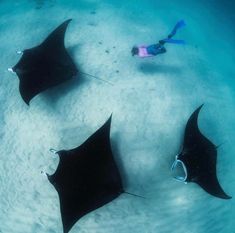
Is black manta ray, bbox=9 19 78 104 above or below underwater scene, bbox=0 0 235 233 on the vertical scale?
above

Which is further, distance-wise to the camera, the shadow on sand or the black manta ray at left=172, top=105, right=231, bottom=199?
the shadow on sand

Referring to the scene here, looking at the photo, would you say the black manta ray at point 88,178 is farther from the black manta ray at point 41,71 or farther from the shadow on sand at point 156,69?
the shadow on sand at point 156,69

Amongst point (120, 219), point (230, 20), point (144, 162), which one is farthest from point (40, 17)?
point (230, 20)

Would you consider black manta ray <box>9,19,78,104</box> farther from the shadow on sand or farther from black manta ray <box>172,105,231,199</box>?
black manta ray <box>172,105,231,199</box>

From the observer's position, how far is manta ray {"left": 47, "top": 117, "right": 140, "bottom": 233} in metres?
3.06

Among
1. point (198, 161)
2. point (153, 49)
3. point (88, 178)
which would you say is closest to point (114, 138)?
point (88, 178)

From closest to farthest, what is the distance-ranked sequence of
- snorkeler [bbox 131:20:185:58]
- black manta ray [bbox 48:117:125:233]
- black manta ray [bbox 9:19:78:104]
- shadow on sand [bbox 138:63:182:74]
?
1. black manta ray [bbox 48:117:125:233]
2. black manta ray [bbox 9:19:78:104]
3. snorkeler [bbox 131:20:185:58]
4. shadow on sand [bbox 138:63:182:74]

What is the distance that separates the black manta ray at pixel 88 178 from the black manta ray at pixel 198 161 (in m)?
0.91

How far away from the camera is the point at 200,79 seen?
4.69m

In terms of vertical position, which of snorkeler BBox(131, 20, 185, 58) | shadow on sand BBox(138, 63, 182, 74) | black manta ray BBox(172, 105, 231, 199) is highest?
snorkeler BBox(131, 20, 185, 58)

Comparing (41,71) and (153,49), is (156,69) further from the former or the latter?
(41,71)

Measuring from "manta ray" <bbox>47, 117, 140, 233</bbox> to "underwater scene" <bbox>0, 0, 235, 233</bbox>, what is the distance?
0.5 inches

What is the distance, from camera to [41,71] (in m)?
3.81

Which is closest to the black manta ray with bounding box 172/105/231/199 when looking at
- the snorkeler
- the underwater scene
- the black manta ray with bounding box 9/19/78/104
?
the underwater scene
